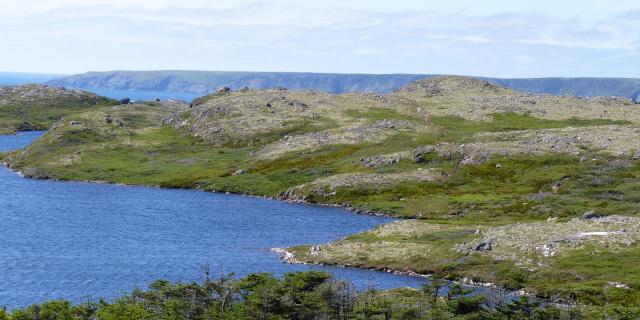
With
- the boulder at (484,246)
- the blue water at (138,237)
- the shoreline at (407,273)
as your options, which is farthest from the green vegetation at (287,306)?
the boulder at (484,246)

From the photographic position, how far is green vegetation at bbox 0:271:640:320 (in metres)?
75.4

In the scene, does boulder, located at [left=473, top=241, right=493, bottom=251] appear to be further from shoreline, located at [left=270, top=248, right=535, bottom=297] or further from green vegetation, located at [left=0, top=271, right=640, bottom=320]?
green vegetation, located at [left=0, top=271, right=640, bottom=320]

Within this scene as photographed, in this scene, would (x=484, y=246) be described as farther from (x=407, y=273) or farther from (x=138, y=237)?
(x=138, y=237)

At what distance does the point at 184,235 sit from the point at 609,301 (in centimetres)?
7661

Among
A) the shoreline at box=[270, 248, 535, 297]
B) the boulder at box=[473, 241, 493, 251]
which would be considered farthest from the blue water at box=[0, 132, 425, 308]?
the boulder at box=[473, 241, 493, 251]

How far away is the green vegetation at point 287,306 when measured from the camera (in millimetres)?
75375

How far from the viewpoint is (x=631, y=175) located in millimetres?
181625

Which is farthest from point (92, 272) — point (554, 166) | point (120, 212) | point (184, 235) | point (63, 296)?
point (554, 166)

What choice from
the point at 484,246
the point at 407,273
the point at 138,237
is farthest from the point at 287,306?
the point at 138,237

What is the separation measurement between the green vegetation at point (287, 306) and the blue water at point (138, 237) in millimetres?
20904

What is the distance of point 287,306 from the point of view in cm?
8000

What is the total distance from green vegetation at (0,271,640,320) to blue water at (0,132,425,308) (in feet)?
68.6

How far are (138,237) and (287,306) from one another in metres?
67.4

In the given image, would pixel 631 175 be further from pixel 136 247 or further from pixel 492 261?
pixel 136 247
